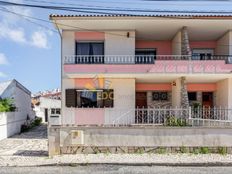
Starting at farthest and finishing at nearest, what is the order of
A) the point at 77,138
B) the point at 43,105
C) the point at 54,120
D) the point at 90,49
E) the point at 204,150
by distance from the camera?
1. the point at 43,105
2. the point at 90,49
3. the point at 54,120
4. the point at 204,150
5. the point at 77,138

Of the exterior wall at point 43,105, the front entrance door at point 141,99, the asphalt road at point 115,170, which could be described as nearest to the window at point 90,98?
the front entrance door at point 141,99

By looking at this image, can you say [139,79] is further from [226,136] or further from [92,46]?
[226,136]

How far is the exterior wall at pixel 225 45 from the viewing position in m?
20.7

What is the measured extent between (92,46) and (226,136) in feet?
35.6

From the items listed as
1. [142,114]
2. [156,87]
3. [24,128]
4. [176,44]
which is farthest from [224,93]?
[24,128]

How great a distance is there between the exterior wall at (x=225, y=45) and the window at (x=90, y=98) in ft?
24.9

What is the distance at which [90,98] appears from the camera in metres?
20.5

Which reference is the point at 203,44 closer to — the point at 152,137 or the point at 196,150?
the point at 196,150

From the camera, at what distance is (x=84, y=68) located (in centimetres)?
1919

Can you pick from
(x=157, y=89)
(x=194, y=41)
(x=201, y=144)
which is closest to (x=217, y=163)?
(x=201, y=144)

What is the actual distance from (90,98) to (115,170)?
35.2 feet

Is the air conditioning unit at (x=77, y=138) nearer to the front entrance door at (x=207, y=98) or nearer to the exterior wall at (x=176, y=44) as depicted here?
the exterior wall at (x=176, y=44)

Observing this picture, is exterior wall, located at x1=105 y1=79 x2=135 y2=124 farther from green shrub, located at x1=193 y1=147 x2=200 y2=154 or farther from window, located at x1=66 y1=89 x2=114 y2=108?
green shrub, located at x1=193 y1=147 x2=200 y2=154

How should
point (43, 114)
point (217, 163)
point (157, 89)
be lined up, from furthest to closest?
1. point (43, 114)
2. point (157, 89)
3. point (217, 163)
